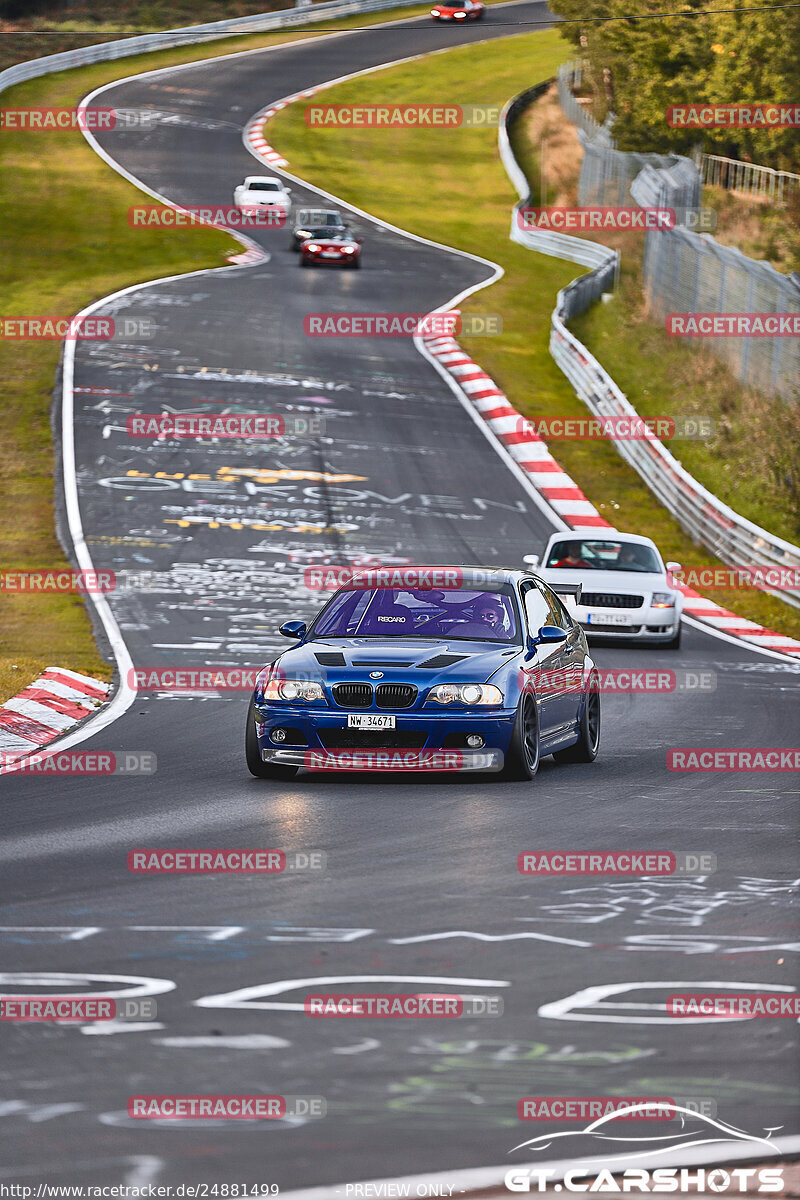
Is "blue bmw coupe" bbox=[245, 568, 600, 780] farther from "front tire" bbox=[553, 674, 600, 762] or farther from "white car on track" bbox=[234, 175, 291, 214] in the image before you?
"white car on track" bbox=[234, 175, 291, 214]

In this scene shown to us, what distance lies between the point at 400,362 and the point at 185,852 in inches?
1233

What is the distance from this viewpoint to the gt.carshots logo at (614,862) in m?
8.95

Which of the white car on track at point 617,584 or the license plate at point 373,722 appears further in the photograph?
the white car on track at point 617,584

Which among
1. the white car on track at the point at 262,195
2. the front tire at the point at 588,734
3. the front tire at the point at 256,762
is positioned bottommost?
the front tire at the point at 588,734

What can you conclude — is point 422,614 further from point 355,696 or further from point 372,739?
point 372,739

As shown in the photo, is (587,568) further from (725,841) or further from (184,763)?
(725,841)

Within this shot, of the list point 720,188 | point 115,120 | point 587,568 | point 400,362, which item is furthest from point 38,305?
point 115,120

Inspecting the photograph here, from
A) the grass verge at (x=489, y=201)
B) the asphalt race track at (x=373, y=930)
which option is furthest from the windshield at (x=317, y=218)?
the asphalt race track at (x=373, y=930)

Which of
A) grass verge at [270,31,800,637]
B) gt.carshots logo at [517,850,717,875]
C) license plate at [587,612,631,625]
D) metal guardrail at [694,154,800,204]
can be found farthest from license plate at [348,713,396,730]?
metal guardrail at [694,154,800,204]

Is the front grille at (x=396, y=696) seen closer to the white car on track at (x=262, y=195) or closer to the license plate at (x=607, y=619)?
the license plate at (x=607, y=619)

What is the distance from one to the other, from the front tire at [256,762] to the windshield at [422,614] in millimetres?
1009

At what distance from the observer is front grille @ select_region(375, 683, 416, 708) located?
11.5m

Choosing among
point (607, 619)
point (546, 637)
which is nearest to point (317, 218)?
point (607, 619)

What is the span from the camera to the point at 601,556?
23.2m
